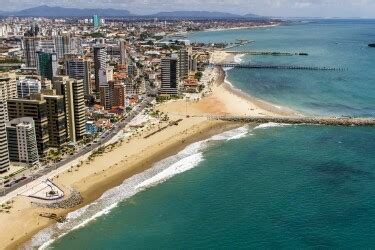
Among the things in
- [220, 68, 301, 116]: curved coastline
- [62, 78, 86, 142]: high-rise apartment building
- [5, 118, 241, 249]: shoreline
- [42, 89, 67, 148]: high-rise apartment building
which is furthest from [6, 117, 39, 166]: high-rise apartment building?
[220, 68, 301, 116]: curved coastline

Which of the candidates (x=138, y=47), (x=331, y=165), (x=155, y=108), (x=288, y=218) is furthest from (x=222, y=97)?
(x=138, y=47)

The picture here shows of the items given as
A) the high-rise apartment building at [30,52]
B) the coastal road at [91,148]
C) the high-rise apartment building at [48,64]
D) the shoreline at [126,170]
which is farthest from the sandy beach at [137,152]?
the high-rise apartment building at [30,52]

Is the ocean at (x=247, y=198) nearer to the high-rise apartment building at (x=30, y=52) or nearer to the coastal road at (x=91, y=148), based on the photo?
the coastal road at (x=91, y=148)

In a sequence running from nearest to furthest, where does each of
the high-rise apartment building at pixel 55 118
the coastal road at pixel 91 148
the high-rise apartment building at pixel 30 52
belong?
the coastal road at pixel 91 148, the high-rise apartment building at pixel 55 118, the high-rise apartment building at pixel 30 52

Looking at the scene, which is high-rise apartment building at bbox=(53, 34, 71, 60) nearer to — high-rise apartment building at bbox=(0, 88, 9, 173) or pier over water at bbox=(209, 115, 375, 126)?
pier over water at bbox=(209, 115, 375, 126)

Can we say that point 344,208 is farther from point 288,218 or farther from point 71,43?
point 71,43
